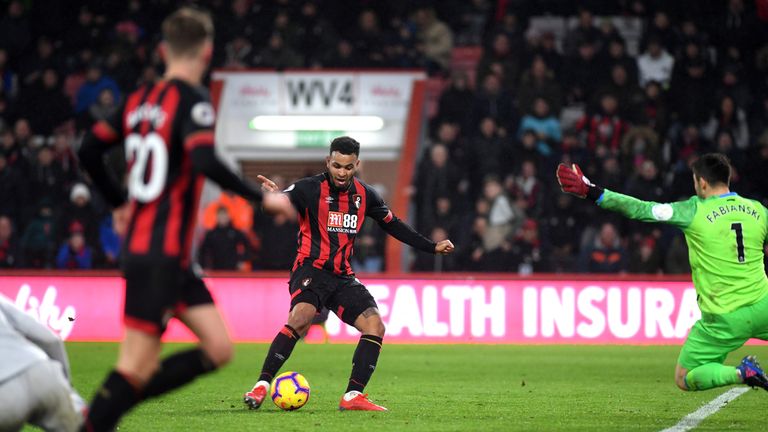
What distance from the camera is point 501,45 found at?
20.2 meters

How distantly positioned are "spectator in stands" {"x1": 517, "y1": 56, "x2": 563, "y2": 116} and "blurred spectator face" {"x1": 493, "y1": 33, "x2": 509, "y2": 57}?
0.57 metres

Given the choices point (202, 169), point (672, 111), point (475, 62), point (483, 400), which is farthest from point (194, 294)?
point (475, 62)

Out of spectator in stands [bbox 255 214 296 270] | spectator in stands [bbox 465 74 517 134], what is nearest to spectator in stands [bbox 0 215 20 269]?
spectator in stands [bbox 255 214 296 270]

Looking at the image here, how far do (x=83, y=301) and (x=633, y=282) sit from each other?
24.8 feet

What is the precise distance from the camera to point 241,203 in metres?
18.9

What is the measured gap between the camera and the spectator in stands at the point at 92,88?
66.9 feet

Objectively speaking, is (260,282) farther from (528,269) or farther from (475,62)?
(475,62)

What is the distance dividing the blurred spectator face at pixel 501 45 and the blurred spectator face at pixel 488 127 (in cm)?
172

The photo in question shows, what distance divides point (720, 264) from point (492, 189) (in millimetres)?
10038

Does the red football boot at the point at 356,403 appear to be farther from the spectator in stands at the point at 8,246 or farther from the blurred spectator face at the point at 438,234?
the spectator in stands at the point at 8,246

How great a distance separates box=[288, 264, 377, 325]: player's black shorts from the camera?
8.82 m

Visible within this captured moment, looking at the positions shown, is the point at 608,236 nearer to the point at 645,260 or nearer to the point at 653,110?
the point at 645,260

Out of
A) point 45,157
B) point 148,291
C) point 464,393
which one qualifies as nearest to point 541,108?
point 45,157

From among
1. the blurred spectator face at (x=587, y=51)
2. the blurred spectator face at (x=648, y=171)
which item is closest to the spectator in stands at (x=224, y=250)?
the blurred spectator face at (x=648, y=171)
